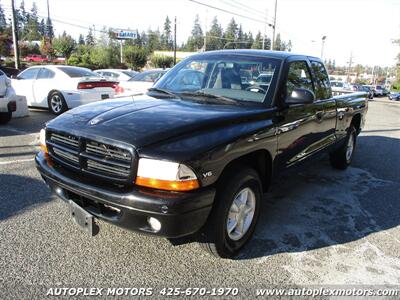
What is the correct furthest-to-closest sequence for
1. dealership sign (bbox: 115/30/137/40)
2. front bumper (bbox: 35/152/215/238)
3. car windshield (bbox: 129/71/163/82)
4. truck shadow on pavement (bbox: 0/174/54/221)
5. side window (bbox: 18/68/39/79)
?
dealership sign (bbox: 115/30/137/40) < car windshield (bbox: 129/71/163/82) < side window (bbox: 18/68/39/79) < truck shadow on pavement (bbox: 0/174/54/221) < front bumper (bbox: 35/152/215/238)

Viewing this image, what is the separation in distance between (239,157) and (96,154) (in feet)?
3.74

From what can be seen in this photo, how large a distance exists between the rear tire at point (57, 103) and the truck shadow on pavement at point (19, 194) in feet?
18.2

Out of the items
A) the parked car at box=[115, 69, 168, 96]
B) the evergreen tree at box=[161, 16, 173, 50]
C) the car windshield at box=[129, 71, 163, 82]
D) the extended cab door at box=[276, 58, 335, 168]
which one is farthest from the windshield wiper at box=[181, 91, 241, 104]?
the evergreen tree at box=[161, 16, 173, 50]

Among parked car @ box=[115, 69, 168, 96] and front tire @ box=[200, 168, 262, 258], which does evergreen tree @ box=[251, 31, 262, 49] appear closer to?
parked car @ box=[115, 69, 168, 96]

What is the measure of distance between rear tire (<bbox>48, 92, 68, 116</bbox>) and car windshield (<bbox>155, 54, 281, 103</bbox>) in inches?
261

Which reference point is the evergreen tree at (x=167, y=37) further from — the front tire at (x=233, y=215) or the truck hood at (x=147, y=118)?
the front tire at (x=233, y=215)

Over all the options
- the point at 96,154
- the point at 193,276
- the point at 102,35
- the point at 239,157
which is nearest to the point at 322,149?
the point at 239,157

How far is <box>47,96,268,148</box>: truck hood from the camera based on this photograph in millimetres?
2598

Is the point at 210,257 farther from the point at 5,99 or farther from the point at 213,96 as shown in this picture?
the point at 5,99

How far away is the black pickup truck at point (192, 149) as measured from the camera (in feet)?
8.11

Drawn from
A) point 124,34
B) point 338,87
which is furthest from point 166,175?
point 124,34

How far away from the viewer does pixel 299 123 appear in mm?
3859

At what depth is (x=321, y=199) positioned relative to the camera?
460cm

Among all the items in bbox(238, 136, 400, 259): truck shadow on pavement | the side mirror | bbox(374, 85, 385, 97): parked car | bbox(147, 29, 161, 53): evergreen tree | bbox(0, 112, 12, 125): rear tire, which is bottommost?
bbox(374, 85, 385, 97): parked car
